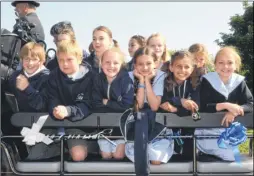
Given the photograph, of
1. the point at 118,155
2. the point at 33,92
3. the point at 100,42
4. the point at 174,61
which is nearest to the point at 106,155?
the point at 118,155

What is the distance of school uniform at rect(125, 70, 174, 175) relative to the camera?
235 cm

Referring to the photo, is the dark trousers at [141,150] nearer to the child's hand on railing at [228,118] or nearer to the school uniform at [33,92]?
the child's hand on railing at [228,118]

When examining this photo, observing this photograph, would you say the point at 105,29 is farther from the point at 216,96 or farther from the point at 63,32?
the point at 216,96

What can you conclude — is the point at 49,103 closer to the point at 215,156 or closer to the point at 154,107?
the point at 154,107

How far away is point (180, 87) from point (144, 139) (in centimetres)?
44

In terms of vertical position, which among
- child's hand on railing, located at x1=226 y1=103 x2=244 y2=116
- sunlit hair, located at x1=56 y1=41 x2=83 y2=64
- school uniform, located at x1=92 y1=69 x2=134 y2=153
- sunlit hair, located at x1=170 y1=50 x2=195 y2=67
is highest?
sunlit hair, located at x1=56 y1=41 x2=83 y2=64

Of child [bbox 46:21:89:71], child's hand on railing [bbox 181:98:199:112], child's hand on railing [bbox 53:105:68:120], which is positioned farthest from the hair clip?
child [bbox 46:21:89:71]

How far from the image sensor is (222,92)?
2521mm

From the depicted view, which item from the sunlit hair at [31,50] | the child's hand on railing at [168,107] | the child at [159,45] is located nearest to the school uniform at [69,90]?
the sunlit hair at [31,50]

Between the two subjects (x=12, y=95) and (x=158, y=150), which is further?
(x=12, y=95)

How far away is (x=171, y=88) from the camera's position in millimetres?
2588

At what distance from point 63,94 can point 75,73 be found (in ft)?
0.49

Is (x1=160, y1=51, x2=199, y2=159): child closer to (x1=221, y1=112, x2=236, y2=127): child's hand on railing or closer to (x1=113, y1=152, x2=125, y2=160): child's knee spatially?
(x1=221, y1=112, x2=236, y2=127): child's hand on railing

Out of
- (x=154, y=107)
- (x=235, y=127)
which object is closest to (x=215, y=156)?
(x=235, y=127)
